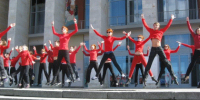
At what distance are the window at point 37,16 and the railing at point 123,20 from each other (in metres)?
8.17

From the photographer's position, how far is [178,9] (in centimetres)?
1922

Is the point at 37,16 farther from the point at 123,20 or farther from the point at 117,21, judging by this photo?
the point at 123,20

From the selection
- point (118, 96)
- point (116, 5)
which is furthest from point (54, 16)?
point (118, 96)

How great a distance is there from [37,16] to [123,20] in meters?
9.89

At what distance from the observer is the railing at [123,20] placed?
20122 millimetres

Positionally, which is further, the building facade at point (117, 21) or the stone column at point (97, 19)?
the building facade at point (117, 21)

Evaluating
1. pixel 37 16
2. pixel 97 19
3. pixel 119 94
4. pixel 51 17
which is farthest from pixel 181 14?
pixel 37 16

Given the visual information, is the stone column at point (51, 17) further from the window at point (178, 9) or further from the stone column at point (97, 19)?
A: the window at point (178, 9)

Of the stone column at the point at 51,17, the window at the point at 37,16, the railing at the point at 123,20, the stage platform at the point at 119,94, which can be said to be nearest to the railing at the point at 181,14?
the railing at the point at 123,20

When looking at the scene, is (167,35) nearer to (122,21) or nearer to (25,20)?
(122,21)

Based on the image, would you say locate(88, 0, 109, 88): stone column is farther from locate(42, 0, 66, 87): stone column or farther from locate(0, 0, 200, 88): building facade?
locate(42, 0, 66, 87): stone column

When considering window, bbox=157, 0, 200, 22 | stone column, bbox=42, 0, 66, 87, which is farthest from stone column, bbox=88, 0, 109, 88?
window, bbox=157, 0, 200, 22

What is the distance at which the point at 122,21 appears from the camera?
20.5 meters

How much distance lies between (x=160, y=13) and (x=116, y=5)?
4.05 meters
